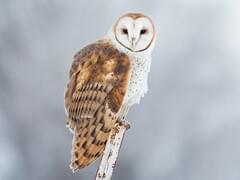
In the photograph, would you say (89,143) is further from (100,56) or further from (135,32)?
(135,32)

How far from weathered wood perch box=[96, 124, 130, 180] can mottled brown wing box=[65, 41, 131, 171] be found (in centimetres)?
2

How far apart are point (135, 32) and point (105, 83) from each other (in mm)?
206

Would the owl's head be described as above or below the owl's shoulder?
above

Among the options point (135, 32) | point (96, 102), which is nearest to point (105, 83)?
point (96, 102)

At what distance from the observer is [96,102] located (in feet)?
6.98

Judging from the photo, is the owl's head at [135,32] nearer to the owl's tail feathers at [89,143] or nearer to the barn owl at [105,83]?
the barn owl at [105,83]

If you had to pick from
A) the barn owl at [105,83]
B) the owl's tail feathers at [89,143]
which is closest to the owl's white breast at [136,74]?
the barn owl at [105,83]

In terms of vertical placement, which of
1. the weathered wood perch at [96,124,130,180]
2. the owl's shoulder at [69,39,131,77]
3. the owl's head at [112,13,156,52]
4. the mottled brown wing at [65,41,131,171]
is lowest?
the weathered wood perch at [96,124,130,180]

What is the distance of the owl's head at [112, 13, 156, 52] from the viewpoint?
7.10ft

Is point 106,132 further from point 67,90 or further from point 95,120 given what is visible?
point 67,90

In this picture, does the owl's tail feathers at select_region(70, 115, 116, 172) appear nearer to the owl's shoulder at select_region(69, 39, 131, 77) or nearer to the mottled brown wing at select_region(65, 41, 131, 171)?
the mottled brown wing at select_region(65, 41, 131, 171)

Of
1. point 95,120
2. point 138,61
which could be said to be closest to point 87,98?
point 95,120

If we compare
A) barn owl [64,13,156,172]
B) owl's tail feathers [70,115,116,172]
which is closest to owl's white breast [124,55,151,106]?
barn owl [64,13,156,172]

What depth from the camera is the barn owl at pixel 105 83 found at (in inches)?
82.5
